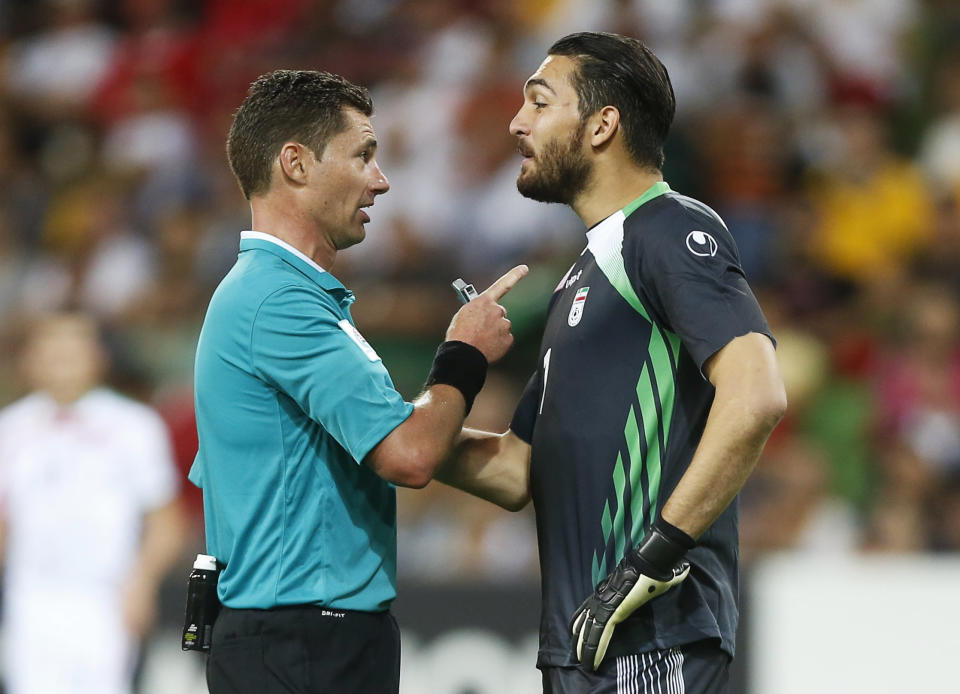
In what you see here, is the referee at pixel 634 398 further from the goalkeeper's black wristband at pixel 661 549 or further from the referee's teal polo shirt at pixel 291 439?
the referee's teal polo shirt at pixel 291 439

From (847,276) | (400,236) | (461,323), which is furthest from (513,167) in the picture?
(461,323)

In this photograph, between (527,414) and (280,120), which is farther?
(527,414)

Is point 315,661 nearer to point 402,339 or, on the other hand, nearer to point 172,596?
point 172,596

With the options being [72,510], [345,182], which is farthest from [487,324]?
[72,510]

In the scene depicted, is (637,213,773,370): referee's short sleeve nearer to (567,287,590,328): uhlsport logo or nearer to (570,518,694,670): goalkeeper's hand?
(567,287,590,328): uhlsport logo

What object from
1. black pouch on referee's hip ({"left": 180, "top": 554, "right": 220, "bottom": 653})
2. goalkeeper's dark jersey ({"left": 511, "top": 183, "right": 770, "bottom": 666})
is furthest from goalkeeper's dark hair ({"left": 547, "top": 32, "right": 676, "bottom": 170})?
black pouch on referee's hip ({"left": 180, "top": 554, "right": 220, "bottom": 653})

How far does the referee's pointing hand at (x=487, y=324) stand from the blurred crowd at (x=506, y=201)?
3181 mm

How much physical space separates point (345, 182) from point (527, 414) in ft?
2.88

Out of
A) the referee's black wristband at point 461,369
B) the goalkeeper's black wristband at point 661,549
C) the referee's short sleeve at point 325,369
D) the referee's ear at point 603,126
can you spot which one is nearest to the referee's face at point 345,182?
the referee's short sleeve at point 325,369

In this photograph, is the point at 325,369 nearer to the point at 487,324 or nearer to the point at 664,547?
the point at 487,324

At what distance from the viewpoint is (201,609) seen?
378 cm

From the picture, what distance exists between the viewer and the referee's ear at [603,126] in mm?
3928

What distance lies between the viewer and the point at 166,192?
10250mm

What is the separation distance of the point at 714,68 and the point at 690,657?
20.9 feet
